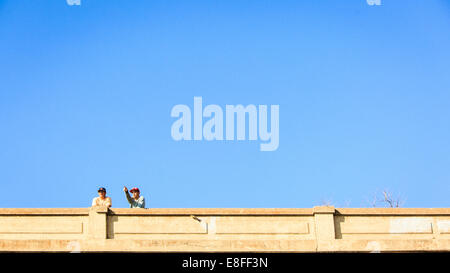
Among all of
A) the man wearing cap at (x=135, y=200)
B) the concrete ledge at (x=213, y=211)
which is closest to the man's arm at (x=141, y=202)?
the man wearing cap at (x=135, y=200)

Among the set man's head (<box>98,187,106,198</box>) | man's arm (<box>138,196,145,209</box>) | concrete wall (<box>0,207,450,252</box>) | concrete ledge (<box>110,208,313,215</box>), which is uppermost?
man's head (<box>98,187,106,198</box>)

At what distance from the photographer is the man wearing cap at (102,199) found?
18.6 metres

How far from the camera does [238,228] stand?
18.3 metres

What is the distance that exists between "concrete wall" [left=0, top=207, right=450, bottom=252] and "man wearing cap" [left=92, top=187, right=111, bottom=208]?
1.39ft

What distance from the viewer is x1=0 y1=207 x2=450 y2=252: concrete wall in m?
17.9

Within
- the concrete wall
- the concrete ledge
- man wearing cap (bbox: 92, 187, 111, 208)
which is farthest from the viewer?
man wearing cap (bbox: 92, 187, 111, 208)

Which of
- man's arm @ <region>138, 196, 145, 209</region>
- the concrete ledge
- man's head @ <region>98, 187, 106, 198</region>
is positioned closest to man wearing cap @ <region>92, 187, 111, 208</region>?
man's head @ <region>98, 187, 106, 198</region>

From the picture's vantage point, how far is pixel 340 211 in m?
18.4

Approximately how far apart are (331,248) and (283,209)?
1556 millimetres

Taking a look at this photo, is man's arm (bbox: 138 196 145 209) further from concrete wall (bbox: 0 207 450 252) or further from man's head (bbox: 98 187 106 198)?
man's head (bbox: 98 187 106 198)

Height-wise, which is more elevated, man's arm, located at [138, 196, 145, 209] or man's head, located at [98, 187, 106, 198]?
man's head, located at [98, 187, 106, 198]

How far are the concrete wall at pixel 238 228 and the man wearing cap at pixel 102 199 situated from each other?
42cm
